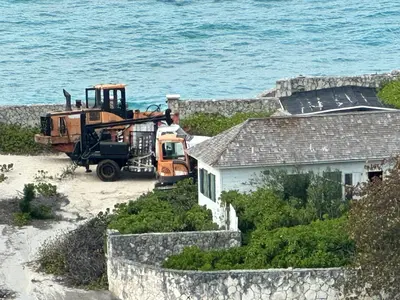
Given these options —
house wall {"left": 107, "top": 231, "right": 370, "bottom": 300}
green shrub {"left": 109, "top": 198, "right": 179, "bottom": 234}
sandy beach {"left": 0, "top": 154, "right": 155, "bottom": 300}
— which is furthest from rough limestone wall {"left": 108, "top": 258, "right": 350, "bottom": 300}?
green shrub {"left": 109, "top": 198, "right": 179, "bottom": 234}

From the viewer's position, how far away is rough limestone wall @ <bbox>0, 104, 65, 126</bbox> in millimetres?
49281

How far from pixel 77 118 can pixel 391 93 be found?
32.6ft

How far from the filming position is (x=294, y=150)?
37.4 m

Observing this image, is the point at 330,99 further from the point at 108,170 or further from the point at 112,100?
the point at 108,170

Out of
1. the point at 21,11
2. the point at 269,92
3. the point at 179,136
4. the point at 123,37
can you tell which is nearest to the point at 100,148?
the point at 179,136

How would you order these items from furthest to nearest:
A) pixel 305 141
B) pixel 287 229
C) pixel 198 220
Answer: pixel 305 141, pixel 198 220, pixel 287 229

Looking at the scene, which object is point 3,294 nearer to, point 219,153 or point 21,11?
point 219,153

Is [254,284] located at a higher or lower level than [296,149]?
lower

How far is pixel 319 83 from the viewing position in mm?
50781

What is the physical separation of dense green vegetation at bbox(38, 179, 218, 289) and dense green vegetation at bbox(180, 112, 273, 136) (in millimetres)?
8572

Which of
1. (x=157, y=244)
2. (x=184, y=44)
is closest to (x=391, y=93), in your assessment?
(x=157, y=244)

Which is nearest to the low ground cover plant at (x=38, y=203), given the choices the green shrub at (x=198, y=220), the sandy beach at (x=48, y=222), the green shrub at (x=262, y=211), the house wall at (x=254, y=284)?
the sandy beach at (x=48, y=222)

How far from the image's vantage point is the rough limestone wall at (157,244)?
33.7 m

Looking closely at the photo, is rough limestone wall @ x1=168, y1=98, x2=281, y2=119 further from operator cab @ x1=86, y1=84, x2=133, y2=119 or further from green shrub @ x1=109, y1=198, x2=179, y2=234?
green shrub @ x1=109, y1=198, x2=179, y2=234
